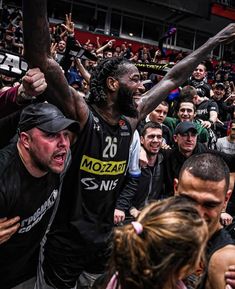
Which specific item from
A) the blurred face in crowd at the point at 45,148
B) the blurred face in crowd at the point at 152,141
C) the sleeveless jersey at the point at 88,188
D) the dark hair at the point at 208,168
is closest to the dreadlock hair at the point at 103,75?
the sleeveless jersey at the point at 88,188

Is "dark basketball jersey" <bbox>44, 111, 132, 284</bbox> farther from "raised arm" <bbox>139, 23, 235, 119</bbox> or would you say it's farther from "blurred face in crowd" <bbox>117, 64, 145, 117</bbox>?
"raised arm" <bbox>139, 23, 235, 119</bbox>

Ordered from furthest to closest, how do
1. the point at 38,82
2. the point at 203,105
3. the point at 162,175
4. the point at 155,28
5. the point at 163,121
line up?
the point at 155,28 → the point at 203,105 → the point at 163,121 → the point at 162,175 → the point at 38,82

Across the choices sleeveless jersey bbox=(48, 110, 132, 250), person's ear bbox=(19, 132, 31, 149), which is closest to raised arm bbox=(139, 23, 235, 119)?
sleeveless jersey bbox=(48, 110, 132, 250)

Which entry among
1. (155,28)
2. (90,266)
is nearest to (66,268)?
(90,266)

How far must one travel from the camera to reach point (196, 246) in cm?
118

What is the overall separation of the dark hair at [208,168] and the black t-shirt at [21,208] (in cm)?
76

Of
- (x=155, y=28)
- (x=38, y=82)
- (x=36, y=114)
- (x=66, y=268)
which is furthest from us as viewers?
(x=155, y=28)

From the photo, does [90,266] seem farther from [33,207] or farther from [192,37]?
[192,37]

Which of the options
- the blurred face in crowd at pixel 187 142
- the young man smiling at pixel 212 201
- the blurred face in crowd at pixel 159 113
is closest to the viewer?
the young man smiling at pixel 212 201

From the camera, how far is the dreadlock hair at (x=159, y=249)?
1.15 m

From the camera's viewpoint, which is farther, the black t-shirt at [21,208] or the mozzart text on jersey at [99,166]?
the mozzart text on jersey at [99,166]

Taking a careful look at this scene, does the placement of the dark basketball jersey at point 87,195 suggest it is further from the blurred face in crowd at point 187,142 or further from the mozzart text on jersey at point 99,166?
the blurred face in crowd at point 187,142

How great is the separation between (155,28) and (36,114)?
60.7ft

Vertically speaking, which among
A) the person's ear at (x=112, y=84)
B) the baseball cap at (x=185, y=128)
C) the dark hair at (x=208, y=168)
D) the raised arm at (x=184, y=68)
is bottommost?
the dark hair at (x=208, y=168)
